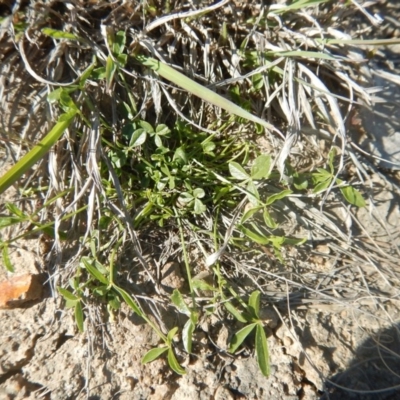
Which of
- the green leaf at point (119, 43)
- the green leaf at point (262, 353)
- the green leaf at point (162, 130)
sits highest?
the green leaf at point (119, 43)

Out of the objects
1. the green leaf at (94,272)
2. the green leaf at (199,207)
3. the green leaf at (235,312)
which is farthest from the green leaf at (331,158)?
the green leaf at (94,272)

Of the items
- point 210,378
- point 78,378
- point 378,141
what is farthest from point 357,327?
point 78,378

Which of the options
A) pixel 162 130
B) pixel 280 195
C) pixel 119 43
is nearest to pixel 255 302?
pixel 280 195

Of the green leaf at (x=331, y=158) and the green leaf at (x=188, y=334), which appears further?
the green leaf at (x=331, y=158)

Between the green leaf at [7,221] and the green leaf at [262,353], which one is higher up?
the green leaf at [7,221]

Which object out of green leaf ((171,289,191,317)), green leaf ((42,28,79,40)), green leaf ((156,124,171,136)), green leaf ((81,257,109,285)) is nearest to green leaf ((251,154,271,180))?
green leaf ((156,124,171,136))

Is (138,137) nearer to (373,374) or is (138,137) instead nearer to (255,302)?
(255,302)

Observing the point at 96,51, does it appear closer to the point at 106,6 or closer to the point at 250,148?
the point at 106,6

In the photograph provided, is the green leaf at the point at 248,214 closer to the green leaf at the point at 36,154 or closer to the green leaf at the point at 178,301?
the green leaf at the point at 178,301
